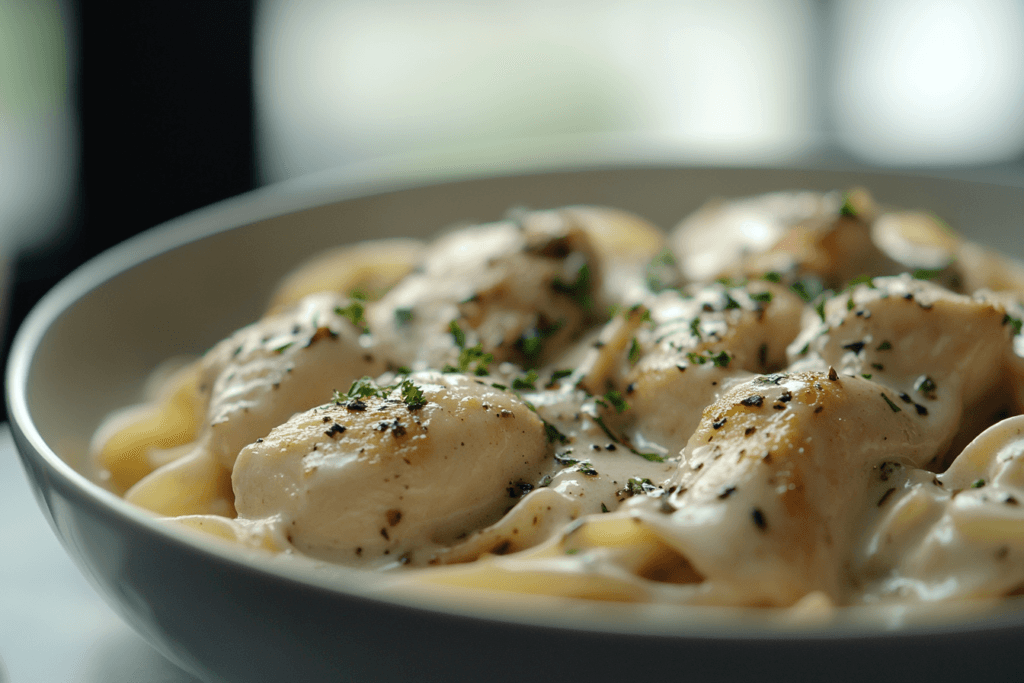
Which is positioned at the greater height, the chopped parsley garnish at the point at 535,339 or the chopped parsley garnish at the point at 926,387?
the chopped parsley garnish at the point at 926,387

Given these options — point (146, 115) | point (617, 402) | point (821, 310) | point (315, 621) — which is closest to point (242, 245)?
point (617, 402)

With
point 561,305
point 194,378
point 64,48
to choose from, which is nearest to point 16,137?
point 64,48

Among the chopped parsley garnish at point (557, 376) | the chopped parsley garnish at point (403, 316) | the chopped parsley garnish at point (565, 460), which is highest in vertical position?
the chopped parsley garnish at point (403, 316)

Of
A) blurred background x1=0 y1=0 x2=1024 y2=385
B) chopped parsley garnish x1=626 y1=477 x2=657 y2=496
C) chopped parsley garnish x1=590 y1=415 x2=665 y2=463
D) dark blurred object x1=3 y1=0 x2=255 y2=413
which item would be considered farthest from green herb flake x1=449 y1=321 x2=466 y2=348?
dark blurred object x1=3 y1=0 x2=255 y2=413

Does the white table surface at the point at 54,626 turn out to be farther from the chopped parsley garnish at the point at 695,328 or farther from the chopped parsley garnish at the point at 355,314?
the chopped parsley garnish at the point at 695,328

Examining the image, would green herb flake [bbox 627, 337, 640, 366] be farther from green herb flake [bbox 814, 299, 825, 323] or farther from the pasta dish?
green herb flake [bbox 814, 299, 825, 323]

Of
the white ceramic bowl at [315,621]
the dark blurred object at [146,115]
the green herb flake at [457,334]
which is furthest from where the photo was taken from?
the dark blurred object at [146,115]

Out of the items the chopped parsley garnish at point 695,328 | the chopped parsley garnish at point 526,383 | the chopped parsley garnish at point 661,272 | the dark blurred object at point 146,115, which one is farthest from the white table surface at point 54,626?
the dark blurred object at point 146,115

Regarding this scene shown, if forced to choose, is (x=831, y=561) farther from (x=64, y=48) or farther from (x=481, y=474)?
(x=64, y=48)

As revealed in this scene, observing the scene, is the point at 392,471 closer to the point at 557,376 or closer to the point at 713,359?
the point at 557,376
